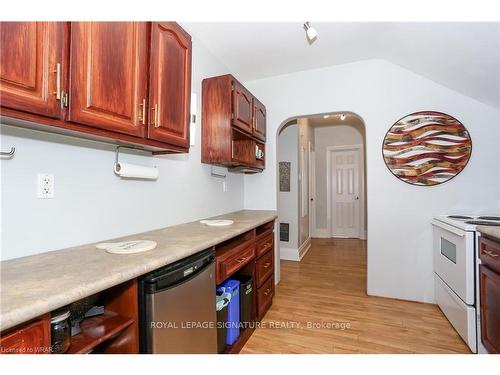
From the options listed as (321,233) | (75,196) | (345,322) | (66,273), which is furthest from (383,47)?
(321,233)

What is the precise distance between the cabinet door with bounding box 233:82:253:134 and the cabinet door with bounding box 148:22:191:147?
0.64 metres

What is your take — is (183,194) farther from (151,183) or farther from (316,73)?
(316,73)

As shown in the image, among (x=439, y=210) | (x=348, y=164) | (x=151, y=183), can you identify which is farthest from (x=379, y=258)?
(x=348, y=164)

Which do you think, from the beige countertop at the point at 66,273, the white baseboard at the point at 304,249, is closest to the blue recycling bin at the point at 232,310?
the beige countertop at the point at 66,273

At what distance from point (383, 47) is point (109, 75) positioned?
255cm

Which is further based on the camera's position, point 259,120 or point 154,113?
point 259,120

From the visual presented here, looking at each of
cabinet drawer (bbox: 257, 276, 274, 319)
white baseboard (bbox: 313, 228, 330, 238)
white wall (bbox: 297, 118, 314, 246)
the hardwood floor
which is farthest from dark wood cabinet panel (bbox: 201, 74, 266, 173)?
white baseboard (bbox: 313, 228, 330, 238)

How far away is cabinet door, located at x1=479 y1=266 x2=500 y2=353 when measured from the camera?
1568mm

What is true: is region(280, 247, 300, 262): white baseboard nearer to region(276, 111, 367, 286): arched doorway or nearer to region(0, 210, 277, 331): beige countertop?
region(276, 111, 367, 286): arched doorway

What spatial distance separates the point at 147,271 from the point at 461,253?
7.64ft

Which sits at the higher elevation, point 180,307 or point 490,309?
point 180,307

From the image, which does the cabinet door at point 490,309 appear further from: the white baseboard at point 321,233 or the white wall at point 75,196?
the white baseboard at point 321,233

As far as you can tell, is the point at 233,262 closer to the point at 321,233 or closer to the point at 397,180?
the point at 397,180

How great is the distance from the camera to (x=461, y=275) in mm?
1954
